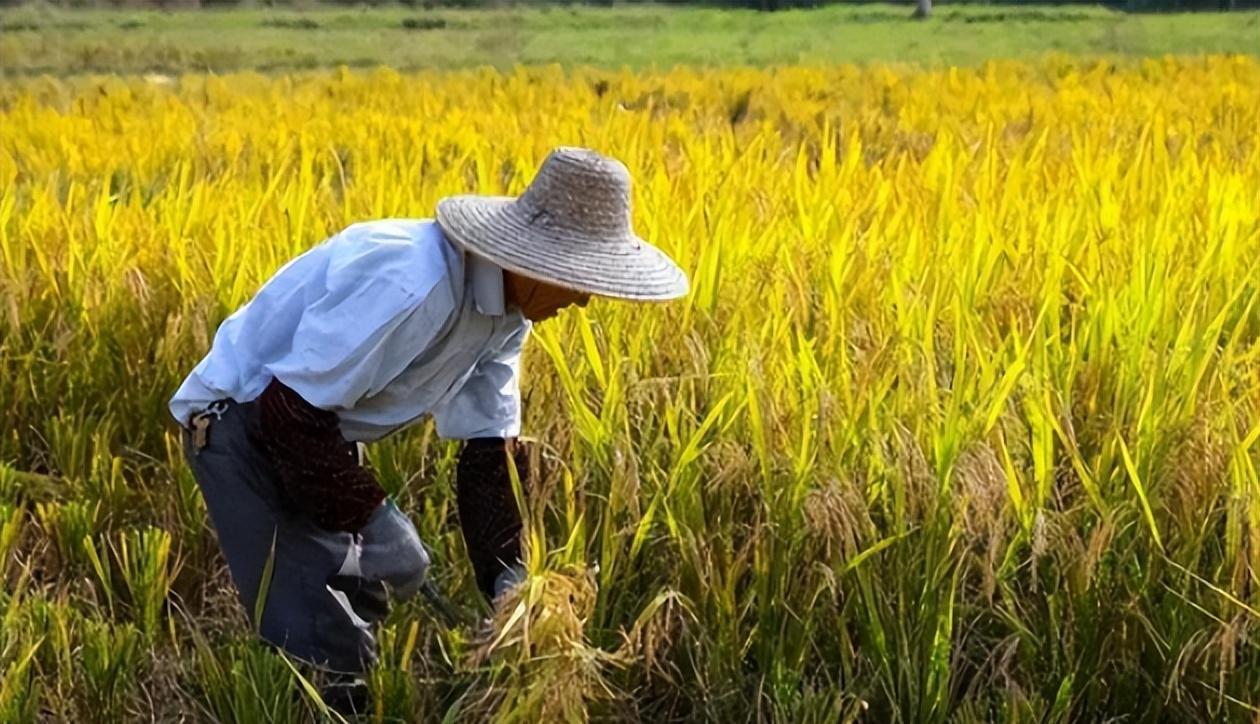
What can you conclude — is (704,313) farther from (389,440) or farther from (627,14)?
(627,14)

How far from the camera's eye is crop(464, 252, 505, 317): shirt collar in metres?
1.32

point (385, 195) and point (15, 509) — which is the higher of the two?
point (385, 195)

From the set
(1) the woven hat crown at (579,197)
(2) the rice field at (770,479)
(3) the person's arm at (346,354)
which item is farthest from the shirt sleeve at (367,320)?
(2) the rice field at (770,479)

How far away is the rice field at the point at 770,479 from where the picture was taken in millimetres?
1292

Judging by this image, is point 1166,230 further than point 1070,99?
No

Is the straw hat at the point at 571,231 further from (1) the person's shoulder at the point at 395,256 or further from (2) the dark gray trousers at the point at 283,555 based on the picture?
(2) the dark gray trousers at the point at 283,555

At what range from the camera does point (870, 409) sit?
1416 millimetres

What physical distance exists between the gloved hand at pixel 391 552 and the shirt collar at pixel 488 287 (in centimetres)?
25

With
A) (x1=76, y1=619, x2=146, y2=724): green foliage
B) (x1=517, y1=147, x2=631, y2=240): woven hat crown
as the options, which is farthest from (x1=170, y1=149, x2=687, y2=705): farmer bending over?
(x1=76, y1=619, x2=146, y2=724): green foliage

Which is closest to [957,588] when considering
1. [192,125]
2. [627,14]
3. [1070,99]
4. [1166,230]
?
[1166,230]

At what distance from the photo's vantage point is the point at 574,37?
15.0 metres

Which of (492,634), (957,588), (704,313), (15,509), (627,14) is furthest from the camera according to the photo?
(627,14)

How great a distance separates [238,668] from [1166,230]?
1796 mm

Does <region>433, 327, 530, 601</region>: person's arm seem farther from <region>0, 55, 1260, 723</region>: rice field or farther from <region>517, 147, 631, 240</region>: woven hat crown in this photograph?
<region>517, 147, 631, 240</region>: woven hat crown
